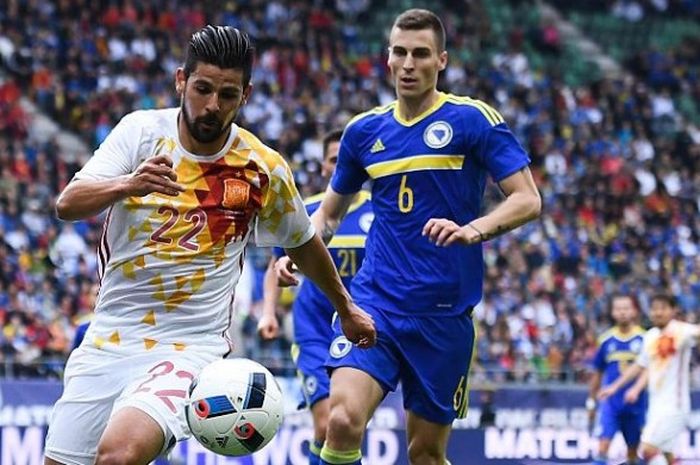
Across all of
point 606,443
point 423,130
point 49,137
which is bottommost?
point 606,443

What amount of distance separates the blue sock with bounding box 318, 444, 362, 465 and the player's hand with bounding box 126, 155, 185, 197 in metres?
2.23

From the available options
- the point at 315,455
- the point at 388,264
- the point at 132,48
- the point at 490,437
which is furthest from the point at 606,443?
the point at 132,48

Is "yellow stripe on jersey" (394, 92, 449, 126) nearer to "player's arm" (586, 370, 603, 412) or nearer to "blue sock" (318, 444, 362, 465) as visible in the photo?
"blue sock" (318, 444, 362, 465)

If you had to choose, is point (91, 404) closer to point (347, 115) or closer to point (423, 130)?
point (423, 130)

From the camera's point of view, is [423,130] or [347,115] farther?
[347,115]

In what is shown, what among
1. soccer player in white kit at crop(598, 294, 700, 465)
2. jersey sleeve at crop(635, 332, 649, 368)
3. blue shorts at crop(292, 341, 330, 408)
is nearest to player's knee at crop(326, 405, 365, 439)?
blue shorts at crop(292, 341, 330, 408)

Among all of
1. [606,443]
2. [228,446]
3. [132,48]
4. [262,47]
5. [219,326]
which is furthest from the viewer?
[262,47]

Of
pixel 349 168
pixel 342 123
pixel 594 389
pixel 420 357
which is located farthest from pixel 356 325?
pixel 342 123

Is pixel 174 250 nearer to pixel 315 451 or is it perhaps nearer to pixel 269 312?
pixel 269 312

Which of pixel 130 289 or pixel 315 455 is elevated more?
pixel 130 289

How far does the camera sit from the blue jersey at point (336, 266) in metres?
10.1

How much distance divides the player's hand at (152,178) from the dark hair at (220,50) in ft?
2.19

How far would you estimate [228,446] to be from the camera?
20.5 feet

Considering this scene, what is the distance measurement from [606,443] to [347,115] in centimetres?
1204
